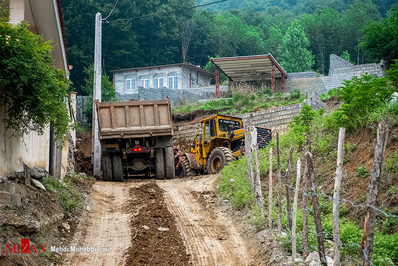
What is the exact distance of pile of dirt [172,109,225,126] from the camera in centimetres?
2856

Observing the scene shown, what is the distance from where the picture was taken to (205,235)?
8.77 metres

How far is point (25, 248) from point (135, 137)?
9.10 meters

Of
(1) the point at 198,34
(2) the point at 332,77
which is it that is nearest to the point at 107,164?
(2) the point at 332,77

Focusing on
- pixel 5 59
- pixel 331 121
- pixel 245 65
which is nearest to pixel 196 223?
pixel 331 121

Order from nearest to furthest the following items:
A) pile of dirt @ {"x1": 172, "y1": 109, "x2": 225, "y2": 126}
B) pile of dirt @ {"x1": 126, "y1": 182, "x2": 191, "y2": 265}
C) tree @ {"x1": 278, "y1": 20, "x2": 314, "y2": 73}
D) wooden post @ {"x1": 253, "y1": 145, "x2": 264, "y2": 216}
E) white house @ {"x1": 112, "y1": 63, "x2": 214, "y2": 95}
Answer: pile of dirt @ {"x1": 126, "y1": 182, "x2": 191, "y2": 265}, wooden post @ {"x1": 253, "y1": 145, "x2": 264, "y2": 216}, pile of dirt @ {"x1": 172, "y1": 109, "x2": 225, "y2": 126}, white house @ {"x1": 112, "y1": 63, "x2": 214, "y2": 95}, tree @ {"x1": 278, "y1": 20, "x2": 314, "y2": 73}

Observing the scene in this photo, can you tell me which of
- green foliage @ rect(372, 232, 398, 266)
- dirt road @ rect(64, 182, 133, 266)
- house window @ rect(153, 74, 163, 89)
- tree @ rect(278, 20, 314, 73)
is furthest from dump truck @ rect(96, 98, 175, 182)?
tree @ rect(278, 20, 314, 73)

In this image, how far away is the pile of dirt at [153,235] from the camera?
7180mm

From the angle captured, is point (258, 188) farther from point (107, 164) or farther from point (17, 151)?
point (107, 164)

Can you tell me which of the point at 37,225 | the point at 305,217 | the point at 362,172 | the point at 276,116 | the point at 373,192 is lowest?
the point at 37,225

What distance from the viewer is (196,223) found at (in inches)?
380

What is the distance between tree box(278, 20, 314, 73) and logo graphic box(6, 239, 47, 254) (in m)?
51.9

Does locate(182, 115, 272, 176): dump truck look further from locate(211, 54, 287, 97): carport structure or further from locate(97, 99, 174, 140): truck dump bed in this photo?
locate(211, 54, 287, 97): carport structure

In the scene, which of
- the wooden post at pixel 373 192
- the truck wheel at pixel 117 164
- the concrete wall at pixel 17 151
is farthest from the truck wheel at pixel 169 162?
the wooden post at pixel 373 192

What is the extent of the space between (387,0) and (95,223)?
2956 inches
